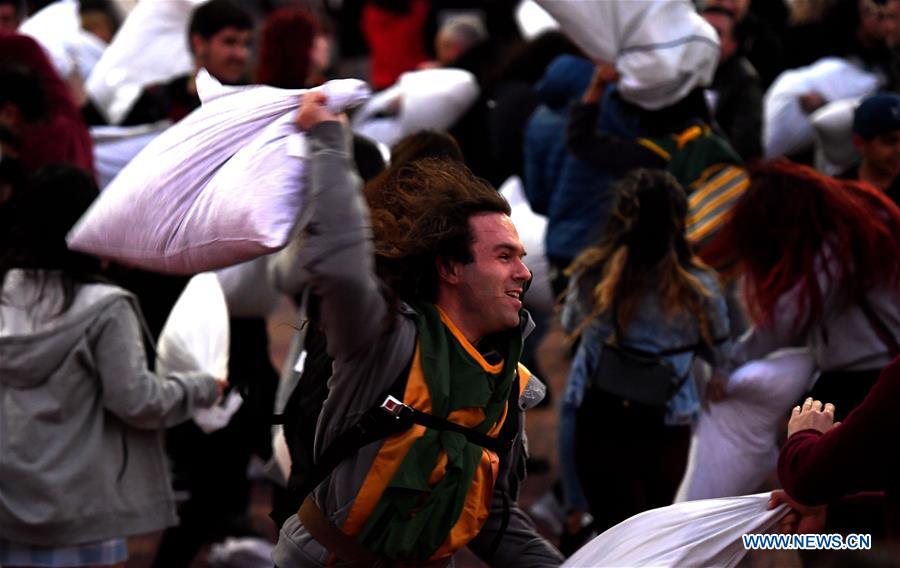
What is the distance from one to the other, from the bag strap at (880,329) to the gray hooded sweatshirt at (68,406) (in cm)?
219

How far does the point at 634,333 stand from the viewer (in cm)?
514

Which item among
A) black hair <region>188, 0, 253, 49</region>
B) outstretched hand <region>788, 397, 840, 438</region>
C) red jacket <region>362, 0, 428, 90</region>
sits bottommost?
red jacket <region>362, 0, 428, 90</region>

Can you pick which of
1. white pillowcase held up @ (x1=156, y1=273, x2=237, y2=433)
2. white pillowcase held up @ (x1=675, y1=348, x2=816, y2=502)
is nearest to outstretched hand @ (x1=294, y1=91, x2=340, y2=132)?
white pillowcase held up @ (x1=156, y1=273, x2=237, y2=433)

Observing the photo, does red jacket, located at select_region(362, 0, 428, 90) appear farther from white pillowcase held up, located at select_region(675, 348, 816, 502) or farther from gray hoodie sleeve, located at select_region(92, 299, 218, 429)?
gray hoodie sleeve, located at select_region(92, 299, 218, 429)

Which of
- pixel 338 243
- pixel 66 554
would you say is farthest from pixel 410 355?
pixel 66 554

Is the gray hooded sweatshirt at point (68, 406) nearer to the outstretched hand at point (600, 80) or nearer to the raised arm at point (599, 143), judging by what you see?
the raised arm at point (599, 143)

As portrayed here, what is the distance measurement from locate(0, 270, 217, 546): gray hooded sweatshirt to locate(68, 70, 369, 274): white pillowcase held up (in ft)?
3.48

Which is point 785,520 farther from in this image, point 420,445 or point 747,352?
point 747,352

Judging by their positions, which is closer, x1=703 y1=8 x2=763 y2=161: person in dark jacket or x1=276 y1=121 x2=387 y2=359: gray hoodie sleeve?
x1=276 y1=121 x2=387 y2=359: gray hoodie sleeve

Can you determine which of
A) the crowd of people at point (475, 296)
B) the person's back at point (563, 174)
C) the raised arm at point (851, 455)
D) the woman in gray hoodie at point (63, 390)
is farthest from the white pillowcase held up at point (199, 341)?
the raised arm at point (851, 455)

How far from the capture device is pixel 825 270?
15.7 ft

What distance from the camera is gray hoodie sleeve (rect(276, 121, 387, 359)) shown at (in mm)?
2811

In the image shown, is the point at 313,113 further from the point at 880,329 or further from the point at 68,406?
the point at 880,329

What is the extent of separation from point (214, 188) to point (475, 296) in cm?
60
